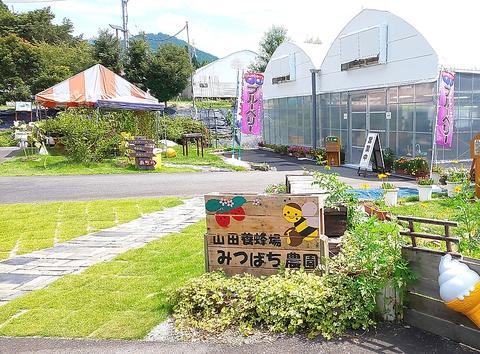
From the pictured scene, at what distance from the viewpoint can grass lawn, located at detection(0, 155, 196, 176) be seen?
15328mm

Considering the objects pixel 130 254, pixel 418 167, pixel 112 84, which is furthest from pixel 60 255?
pixel 112 84

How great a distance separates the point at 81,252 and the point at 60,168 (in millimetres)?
10230

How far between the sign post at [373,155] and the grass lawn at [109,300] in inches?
365

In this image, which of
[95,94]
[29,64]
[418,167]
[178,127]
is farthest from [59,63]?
[418,167]

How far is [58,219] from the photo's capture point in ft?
29.0

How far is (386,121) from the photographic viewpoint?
15.0m

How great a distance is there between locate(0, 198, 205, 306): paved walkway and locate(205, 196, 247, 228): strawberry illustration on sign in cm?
221

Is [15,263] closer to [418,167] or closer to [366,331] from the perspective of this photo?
[366,331]

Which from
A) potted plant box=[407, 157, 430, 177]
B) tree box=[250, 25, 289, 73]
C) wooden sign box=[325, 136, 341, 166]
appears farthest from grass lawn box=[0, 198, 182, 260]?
tree box=[250, 25, 289, 73]

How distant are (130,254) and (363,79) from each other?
477 inches

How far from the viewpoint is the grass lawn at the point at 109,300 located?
13.5 ft

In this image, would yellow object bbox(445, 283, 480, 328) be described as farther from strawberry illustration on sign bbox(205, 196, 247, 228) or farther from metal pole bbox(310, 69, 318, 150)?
metal pole bbox(310, 69, 318, 150)

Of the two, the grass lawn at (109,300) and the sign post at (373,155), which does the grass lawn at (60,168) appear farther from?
the grass lawn at (109,300)

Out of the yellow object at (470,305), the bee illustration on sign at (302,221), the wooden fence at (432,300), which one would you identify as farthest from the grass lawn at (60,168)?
the yellow object at (470,305)
